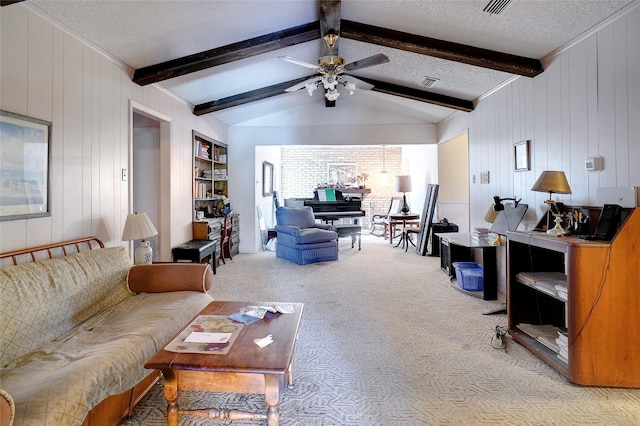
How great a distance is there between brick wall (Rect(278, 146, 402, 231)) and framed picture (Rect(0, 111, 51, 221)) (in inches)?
263

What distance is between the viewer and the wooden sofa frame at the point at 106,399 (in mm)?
1383

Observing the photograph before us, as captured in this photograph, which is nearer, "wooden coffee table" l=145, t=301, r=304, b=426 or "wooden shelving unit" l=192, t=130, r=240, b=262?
"wooden coffee table" l=145, t=301, r=304, b=426

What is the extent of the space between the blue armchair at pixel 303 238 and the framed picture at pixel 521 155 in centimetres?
285

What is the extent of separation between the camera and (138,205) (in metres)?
4.29

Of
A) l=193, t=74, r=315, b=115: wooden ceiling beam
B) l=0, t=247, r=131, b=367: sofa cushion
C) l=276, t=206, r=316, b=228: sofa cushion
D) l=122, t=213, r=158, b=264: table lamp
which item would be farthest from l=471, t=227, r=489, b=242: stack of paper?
l=0, t=247, r=131, b=367: sofa cushion

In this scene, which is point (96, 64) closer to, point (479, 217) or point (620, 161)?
point (620, 161)

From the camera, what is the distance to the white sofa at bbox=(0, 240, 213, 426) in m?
1.21

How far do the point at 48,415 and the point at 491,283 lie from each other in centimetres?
367

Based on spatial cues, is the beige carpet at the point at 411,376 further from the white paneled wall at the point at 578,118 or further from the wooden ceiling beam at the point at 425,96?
the wooden ceiling beam at the point at 425,96

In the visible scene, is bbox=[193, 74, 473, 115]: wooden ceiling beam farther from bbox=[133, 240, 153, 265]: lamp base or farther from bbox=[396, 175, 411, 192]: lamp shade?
bbox=[396, 175, 411, 192]: lamp shade

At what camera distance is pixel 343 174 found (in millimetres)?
8820

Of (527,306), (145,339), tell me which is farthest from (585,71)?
(145,339)

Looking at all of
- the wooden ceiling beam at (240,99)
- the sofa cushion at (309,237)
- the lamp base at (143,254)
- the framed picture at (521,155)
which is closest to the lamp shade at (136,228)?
the lamp base at (143,254)

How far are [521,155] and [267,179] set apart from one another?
5.05 metres
